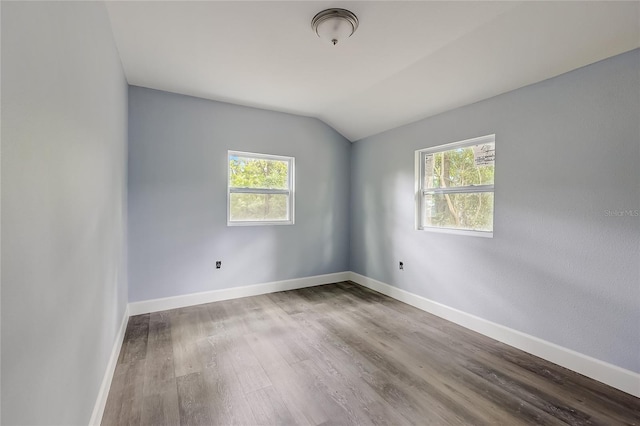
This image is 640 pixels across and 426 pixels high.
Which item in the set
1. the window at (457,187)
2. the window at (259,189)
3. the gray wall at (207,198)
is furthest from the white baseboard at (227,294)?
the window at (457,187)

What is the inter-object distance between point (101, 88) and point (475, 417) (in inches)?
122

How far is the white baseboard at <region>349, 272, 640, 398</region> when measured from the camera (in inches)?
78.7

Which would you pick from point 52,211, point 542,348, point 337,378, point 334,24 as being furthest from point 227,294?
point 542,348

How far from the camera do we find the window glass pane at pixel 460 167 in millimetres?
2943

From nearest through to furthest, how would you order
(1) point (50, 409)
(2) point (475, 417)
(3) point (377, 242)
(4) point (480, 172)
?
1. (1) point (50, 409)
2. (2) point (475, 417)
3. (4) point (480, 172)
4. (3) point (377, 242)

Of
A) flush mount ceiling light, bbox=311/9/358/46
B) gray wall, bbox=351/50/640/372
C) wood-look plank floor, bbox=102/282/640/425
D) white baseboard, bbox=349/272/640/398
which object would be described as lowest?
wood-look plank floor, bbox=102/282/640/425

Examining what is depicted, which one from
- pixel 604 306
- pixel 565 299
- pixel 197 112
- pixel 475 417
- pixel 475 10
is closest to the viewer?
pixel 475 417

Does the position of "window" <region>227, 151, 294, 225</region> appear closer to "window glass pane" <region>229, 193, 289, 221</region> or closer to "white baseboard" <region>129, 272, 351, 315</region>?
"window glass pane" <region>229, 193, 289, 221</region>

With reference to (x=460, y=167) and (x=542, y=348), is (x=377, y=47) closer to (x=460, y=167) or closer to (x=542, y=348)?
(x=460, y=167)

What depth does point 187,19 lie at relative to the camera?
6.89 ft

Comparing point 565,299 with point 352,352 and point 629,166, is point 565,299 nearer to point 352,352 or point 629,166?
point 629,166

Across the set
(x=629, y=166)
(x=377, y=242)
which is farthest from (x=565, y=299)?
(x=377, y=242)

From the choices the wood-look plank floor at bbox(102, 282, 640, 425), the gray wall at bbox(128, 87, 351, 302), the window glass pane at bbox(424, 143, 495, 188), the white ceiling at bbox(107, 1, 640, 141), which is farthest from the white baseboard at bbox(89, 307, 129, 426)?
the window glass pane at bbox(424, 143, 495, 188)

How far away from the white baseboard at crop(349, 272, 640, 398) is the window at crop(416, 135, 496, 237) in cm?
89
